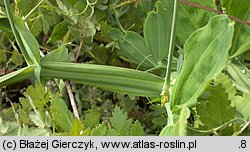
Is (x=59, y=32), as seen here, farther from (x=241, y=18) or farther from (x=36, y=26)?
(x=241, y=18)

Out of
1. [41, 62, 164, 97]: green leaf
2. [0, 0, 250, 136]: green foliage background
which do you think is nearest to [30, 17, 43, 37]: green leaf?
[0, 0, 250, 136]: green foliage background

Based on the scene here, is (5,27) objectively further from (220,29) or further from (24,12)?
(220,29)

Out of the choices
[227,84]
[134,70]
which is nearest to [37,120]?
[134,70]

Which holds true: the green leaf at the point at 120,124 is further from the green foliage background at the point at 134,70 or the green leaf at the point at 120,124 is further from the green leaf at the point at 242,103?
the green leaf at the point at 242,103

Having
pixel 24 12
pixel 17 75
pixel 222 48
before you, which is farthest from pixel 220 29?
pixel 24 12

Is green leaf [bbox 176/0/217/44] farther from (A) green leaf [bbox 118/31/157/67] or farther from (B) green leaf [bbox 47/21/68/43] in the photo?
(B) green leaf [bbox 47/21/68/43]
